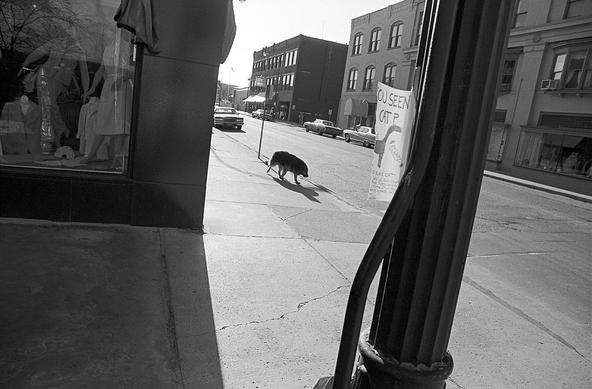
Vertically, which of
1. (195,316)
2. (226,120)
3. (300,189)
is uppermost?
(226,120)

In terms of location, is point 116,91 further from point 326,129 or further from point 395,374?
point 326,129

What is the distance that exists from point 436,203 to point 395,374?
607mm

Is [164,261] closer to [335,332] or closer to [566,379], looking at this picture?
[335,332]

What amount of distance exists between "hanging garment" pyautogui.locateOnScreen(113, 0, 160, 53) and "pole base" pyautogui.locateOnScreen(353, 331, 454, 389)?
15.6 feet

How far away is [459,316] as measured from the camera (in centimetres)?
446

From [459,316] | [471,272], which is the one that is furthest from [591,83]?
[459,316]

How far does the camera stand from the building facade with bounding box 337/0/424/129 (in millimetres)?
35188

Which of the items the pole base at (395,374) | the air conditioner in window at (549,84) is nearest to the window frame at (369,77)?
the air conditioner in window at (549,84)

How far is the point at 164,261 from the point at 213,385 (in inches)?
85.6

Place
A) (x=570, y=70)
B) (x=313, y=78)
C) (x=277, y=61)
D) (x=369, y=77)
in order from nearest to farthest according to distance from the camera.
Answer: (x=570, y=70), (x=369, y=77), (x=313, y=78), (x=277, y=61)

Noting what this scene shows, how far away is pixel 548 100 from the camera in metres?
22.6

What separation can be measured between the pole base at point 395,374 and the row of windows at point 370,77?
3538cm

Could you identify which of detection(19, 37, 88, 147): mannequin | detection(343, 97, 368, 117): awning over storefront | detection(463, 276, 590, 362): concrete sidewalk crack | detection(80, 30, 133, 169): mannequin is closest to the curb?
detection(463, 276, 590, 362): concrete sidewalk crack

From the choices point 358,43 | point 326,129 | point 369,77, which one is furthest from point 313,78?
point 326,129
